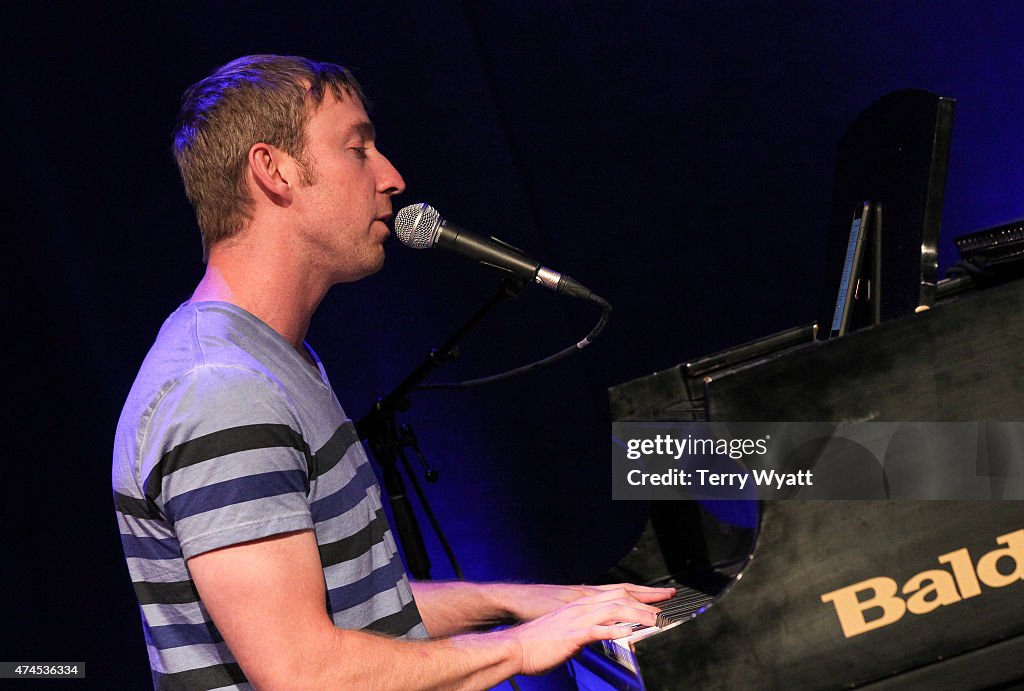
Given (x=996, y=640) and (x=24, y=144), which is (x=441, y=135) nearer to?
(x=24, y=144)

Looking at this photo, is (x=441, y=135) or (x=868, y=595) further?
(x=441, y=135)

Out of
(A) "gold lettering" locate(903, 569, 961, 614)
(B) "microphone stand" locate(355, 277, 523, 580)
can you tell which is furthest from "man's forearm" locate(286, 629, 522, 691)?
(B) "microphone stand" locate(355, 277, 523, 580)

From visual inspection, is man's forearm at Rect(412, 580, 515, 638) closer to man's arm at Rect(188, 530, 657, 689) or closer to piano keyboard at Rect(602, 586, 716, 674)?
piano keyboard at Rect(602, 586, 716, 674)

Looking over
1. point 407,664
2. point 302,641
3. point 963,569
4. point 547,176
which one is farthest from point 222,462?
point 547,176

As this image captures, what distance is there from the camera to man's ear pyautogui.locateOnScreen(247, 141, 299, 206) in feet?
5.41

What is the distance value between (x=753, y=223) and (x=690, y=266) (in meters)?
0.27

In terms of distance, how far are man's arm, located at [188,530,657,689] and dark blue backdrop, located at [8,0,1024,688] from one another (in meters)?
2.02

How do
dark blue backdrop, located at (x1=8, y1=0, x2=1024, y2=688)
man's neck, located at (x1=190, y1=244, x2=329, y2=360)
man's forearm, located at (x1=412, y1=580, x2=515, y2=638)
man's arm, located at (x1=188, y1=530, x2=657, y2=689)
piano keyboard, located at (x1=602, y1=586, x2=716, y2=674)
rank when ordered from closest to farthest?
1. man's arm, located at (x1=188, y1=530, x2=657, y2=689)
2. piano keyboard, located at (x1=602, y1=586, x2=716, y2=674)
3. man's neck, located at (x1=190, y1=244, x2=329, y2=360)
4. man's forearm, located at (x1=412, y1=580, x2=515, y2=638)
5. dark blue backdrop, located at (x1=8, y1=0, x2=1024, y2=688)

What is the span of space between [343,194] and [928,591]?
1.12 m

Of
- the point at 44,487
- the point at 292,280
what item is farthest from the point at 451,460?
the point at 292,280

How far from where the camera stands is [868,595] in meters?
1.33

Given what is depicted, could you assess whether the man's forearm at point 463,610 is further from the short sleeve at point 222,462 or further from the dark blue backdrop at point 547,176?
the dark blue backdrop at point 547,176

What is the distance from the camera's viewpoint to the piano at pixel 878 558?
131cm

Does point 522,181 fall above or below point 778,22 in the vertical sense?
below
